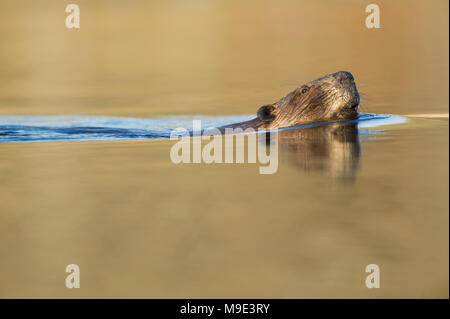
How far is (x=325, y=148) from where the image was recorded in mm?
6188

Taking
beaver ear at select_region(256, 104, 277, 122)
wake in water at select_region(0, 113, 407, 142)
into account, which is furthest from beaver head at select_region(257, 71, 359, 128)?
wake in water at select_region(0, 113, 407, 142)

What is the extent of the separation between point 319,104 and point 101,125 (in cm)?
A: 314

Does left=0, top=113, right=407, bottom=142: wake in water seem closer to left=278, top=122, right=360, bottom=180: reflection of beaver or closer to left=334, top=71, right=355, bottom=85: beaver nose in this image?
left=278, top=122, right=360, bottom=180: reflection of beaver

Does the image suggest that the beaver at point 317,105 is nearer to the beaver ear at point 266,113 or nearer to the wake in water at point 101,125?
the beaver ear at point 266,113

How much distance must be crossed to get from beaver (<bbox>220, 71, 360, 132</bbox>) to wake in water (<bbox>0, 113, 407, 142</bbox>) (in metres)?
0.28

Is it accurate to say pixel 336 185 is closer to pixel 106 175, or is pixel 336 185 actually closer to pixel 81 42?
pixel 106 175

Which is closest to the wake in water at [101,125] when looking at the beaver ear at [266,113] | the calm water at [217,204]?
the calm water at [217,204]

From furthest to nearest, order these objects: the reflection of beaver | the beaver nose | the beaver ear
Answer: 1. the beaver ear
2. the beaver nose
3. the reflection of beaver

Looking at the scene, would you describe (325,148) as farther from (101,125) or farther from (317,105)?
(101,125)

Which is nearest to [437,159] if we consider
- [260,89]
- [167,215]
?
[167,215]

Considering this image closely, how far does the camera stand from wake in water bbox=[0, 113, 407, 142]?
8.05m

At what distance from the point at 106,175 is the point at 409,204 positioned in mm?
2293

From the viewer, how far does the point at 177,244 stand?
3512mm

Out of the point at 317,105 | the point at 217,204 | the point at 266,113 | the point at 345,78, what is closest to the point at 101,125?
the point at 266,113
